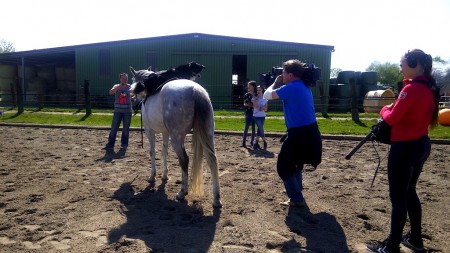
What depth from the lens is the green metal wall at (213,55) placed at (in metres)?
23.1

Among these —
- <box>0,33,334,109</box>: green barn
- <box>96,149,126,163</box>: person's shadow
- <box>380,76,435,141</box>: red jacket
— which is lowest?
<box>96,149,126,163</box>: person's shadow

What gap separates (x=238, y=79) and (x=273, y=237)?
25.2 metres

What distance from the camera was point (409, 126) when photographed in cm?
294

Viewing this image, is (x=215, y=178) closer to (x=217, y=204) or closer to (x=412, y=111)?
(x=217, y=204)

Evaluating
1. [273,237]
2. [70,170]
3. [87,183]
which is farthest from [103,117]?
[273,237]

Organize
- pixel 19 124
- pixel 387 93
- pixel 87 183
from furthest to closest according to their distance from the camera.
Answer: pixel 387 93 < pixel 19 124 < pixel 87 183

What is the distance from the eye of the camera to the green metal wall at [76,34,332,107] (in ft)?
75.8

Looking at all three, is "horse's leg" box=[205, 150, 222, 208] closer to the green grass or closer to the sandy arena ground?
the sandy arena ground

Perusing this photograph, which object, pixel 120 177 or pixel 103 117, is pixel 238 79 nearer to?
pixel 103 117

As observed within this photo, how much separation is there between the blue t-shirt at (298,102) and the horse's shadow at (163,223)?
60.9 inches

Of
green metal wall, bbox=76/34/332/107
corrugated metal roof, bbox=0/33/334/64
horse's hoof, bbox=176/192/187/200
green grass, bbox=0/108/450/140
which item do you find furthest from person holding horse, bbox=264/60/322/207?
corrugated metal roof, bbox=0/33/334/64

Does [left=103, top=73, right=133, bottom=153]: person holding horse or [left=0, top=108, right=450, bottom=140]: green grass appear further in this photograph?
[left=0, top=108, right=450, bottom=140]: green grass

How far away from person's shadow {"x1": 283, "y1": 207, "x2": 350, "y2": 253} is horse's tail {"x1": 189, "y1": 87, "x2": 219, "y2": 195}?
128cm

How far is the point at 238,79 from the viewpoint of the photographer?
92.4 feet
